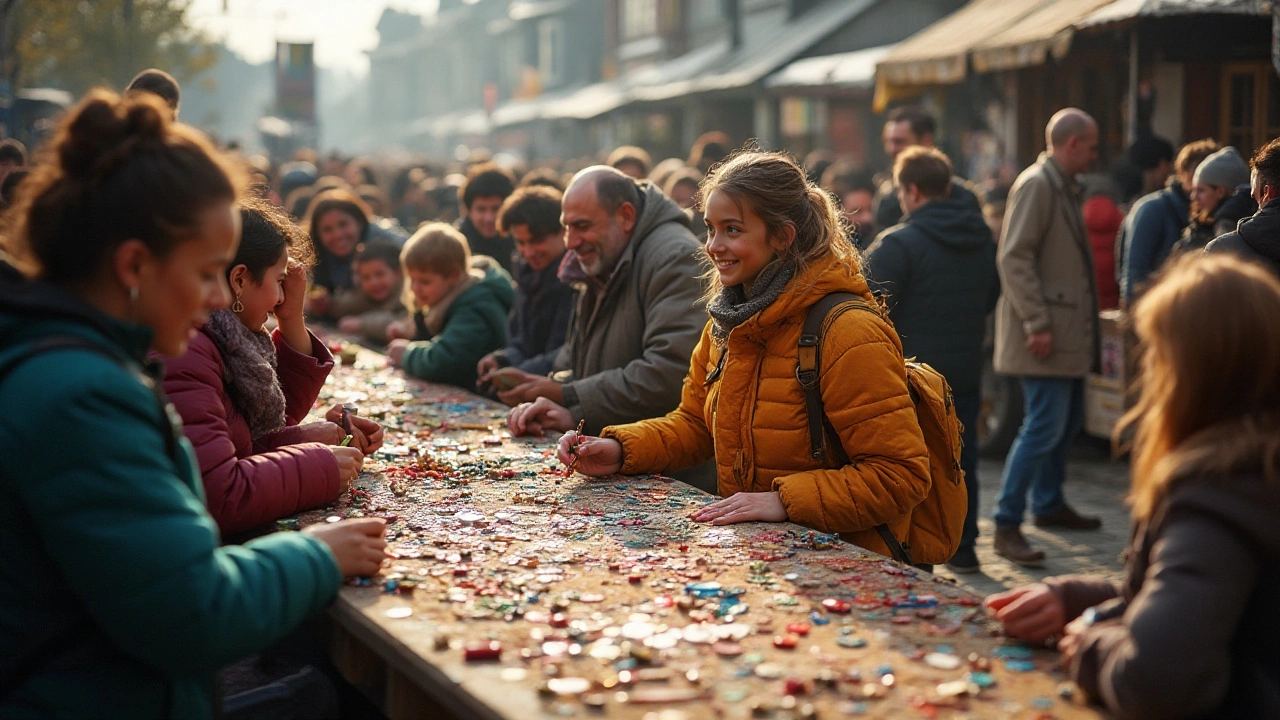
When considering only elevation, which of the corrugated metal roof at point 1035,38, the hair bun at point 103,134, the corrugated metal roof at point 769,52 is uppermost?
the corrugated metal roof at point 769,52

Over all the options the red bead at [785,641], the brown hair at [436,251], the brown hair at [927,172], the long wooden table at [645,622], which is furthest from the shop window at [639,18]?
the red bead at [785,641]

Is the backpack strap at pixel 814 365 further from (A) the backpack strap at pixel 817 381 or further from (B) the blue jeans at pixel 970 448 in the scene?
(B) the blue jeans at pixel 970 448

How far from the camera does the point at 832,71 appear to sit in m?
22.4

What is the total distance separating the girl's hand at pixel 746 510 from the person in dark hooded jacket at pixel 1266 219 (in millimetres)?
2510

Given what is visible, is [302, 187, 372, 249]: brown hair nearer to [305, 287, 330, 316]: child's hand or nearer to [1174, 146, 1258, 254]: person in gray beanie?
[305, 287, 330, 316]: child's hand

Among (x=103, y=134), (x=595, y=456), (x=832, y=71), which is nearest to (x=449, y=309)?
(x=595, y=456)

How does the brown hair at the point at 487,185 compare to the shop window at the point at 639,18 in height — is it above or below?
below

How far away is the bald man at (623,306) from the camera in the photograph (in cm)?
534

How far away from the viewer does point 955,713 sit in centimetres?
234

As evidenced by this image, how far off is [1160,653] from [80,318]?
73.6 inches

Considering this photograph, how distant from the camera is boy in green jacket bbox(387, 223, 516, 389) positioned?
22.2ft

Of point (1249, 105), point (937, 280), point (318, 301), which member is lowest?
point (318, 301)

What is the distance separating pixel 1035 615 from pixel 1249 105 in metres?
12.2

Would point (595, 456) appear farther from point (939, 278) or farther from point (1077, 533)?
point (1077, 533)
